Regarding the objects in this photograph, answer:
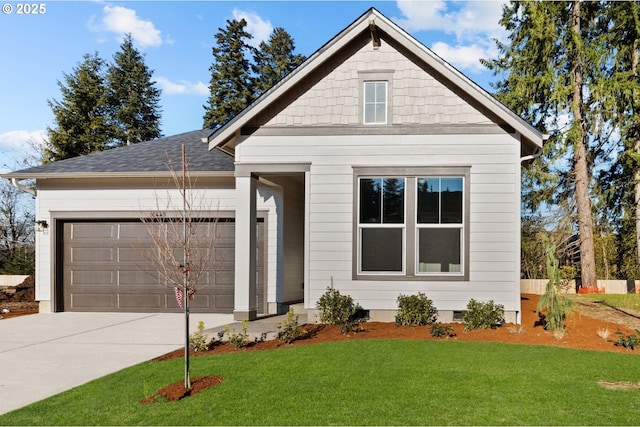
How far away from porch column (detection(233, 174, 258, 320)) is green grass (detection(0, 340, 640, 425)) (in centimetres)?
296

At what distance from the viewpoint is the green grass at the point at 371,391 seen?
4910mm

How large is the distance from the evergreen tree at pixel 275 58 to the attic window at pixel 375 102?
27716 mm

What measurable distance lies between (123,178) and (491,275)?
8.99 m

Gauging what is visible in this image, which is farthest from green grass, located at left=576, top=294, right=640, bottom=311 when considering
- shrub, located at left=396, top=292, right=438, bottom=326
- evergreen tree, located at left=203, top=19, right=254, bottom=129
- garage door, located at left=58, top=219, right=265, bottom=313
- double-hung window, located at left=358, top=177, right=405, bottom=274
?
evergreen tree, located at left=203, top=19, right=254, bottom=129

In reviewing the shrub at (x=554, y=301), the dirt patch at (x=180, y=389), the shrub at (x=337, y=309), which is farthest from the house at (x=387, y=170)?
the dirt patch at (x=180, y=389)

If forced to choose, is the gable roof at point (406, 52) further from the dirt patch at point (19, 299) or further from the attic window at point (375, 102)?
the dirt patch at point (19, 299)

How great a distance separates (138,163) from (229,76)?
23.5m

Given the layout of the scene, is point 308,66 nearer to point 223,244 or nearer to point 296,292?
point 223,244

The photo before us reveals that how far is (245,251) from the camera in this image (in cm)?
1057

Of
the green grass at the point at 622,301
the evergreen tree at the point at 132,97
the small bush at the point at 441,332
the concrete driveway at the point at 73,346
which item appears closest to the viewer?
the concrete driveway at the point at 73,346

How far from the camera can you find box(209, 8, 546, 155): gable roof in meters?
9.95

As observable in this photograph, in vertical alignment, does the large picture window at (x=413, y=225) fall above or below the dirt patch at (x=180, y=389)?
above

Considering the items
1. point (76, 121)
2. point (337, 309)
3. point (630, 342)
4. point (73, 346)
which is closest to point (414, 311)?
point (337, 309)

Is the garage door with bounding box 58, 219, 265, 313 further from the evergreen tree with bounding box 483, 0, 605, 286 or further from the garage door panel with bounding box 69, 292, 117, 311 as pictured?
the evergreen tree with bounding box 483, 0, 605, 286
